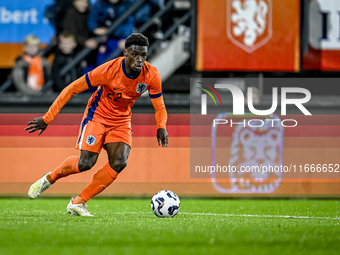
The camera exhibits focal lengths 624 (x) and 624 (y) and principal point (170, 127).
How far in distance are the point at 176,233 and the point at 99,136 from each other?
1928 millimetres

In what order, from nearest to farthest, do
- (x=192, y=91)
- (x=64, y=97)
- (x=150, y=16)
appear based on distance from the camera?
(x=64, y=97)
(x=192, y=91)
(x=150, y=16)

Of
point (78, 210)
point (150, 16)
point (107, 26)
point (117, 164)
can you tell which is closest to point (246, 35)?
point (150, 16)

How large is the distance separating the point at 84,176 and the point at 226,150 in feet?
7.64

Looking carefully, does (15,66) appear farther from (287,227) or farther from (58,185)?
(287,227)

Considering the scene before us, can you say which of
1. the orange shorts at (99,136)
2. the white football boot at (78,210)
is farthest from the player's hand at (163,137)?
the white football boot at (78,210)

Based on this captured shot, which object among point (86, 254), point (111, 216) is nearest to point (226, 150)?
point (111, 216)

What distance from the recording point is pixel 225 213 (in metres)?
7.79

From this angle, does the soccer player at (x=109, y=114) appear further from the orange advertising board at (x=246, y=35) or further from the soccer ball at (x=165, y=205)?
the orange advertising board at (x=246, y=35)

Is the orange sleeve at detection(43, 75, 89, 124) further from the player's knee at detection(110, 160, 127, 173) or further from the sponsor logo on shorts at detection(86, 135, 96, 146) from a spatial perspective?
the player's knee at detection(110, 160, 127, 173)

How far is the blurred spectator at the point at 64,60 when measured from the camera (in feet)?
35.8

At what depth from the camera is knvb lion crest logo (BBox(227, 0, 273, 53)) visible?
34.6 feet

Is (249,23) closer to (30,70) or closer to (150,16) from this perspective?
(150,16)

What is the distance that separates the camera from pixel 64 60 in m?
11.1

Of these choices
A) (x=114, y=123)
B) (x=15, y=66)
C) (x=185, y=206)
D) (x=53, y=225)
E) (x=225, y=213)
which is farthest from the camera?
(x=15, y=66)
